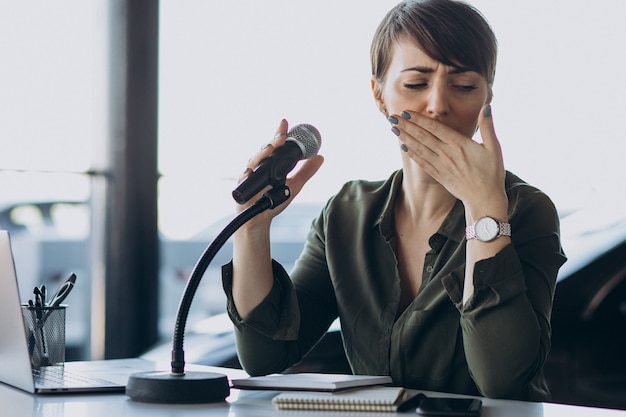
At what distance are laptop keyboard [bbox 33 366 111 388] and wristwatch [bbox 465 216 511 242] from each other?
2.12 feet

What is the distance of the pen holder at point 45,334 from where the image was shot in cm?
161

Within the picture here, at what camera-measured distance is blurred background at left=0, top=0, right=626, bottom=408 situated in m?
3.48

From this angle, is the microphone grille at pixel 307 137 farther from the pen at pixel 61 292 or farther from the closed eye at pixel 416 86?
the pen at pixel 61 292

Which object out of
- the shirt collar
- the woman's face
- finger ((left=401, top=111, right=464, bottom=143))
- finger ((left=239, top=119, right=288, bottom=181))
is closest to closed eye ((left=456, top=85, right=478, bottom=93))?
the woman's face

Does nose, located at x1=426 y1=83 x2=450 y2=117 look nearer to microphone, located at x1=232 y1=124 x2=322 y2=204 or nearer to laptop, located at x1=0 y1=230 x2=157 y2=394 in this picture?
microphone, located at x1=232 y1=124 x2=322 y2=204

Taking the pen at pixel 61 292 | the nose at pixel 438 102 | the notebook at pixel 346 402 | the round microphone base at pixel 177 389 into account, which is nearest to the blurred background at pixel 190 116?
the pen at pixel 61 292

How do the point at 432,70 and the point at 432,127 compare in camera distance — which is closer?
the point at 432,127

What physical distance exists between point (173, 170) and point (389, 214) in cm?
205

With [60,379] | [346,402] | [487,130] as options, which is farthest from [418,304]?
[60,379]

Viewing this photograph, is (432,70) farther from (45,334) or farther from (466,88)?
(45,334)

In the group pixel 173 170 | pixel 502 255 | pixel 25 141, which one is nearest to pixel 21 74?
pixel 25 141

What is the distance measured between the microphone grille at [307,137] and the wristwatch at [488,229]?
30 centimetres

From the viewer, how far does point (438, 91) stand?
163 cm

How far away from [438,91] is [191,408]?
2.38 ft
